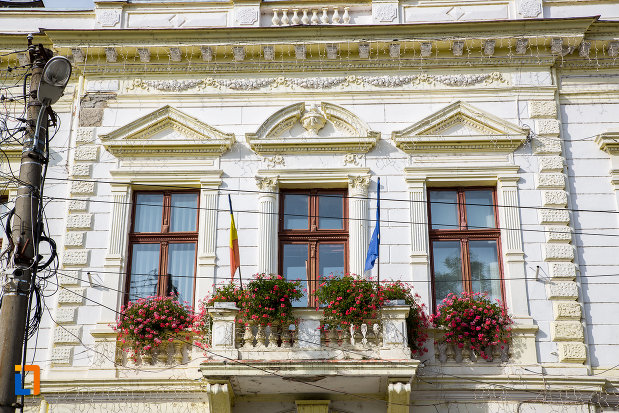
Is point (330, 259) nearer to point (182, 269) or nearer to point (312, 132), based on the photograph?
point (312, 132)

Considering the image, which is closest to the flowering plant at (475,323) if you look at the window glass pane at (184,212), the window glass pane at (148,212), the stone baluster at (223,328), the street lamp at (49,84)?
the stone baluster at (223,328)

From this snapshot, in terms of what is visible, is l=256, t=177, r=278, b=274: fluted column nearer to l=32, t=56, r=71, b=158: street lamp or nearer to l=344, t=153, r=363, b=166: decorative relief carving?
l=344, t=153, r=363, b=166: decorative relief carving

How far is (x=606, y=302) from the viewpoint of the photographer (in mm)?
15281

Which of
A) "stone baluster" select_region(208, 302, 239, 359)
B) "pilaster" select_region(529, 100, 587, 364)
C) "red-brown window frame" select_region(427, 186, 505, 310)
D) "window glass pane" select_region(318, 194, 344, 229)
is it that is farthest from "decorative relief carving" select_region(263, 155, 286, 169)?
"pilaster" select_region(529, 100, 587, 364)

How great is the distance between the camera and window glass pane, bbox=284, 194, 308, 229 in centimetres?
1637

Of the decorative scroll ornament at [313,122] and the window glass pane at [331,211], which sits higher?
the decorative scroll ornament at [313,122]

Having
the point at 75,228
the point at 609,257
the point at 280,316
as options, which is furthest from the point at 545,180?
the point at 75,228

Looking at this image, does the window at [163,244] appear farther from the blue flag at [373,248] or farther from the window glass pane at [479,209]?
the window glass pane at [479,209]

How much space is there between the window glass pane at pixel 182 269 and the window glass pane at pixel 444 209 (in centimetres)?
448

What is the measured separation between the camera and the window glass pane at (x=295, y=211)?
16.4m

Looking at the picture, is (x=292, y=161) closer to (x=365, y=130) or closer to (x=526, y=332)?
(x=365, y=130)

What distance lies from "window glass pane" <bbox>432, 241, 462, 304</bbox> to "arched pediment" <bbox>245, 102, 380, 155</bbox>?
91.1 inches

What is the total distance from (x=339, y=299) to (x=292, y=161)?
130 inches

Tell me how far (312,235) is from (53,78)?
6133 millimetres
